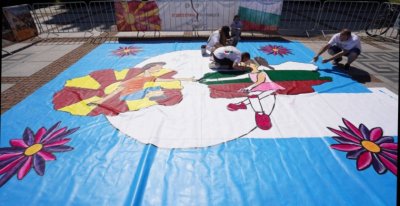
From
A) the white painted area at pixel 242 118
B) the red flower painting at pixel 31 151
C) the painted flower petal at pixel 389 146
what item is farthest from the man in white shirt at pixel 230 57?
the red flower painting at pixel 31 151

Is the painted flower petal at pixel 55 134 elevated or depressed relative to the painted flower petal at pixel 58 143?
elevated

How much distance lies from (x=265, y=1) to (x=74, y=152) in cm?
856

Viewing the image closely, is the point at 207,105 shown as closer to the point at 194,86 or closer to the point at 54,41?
the point at 194,86

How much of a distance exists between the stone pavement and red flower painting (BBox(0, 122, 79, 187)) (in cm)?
148

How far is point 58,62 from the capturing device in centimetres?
779

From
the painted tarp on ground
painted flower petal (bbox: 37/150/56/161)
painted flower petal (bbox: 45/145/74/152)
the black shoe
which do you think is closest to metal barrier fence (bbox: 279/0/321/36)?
the black shoe

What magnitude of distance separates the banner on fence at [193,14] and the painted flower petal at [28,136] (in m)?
6.60

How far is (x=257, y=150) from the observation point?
4043 millimetres

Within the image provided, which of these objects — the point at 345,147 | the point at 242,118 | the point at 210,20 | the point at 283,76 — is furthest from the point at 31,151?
the point at 210,20

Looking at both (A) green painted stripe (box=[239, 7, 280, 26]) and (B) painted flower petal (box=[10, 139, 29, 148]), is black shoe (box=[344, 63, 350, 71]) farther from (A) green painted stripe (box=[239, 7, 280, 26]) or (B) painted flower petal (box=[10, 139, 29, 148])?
(B) painted flower petal (box=[10, 139, 29, 148])

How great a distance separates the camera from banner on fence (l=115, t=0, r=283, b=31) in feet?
32.0

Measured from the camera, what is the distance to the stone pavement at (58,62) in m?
6.20

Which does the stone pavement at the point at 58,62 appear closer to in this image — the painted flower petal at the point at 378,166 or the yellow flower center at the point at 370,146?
the yellow flower center at the point at 370,146

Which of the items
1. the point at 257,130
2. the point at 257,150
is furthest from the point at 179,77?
the point at 257,150
